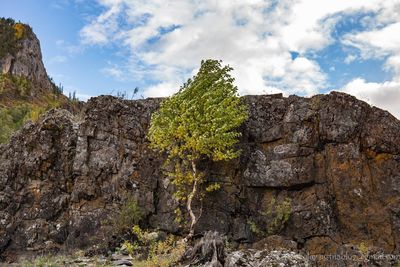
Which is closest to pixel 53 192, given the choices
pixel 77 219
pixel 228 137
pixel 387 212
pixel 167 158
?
pixel 77 219

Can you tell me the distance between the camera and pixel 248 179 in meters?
27.4

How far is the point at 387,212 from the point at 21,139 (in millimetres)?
26400

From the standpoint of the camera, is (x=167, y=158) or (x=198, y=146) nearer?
(x=198, y=146)

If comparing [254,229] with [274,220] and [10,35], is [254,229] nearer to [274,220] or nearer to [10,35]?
[274,220]

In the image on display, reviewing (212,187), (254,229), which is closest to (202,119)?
(212,187)

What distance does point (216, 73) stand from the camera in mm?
28188

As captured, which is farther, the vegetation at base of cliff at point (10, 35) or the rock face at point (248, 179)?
the vegetation at base of cliff at point (10, 35)

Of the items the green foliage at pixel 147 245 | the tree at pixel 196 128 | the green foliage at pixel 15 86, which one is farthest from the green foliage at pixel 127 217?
the green foliage at pixel 15 86

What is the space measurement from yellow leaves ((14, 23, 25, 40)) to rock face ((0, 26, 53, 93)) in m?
1.92

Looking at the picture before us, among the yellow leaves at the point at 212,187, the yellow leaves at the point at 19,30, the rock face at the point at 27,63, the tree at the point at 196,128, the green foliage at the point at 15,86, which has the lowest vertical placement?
the yellow leaves at the point at 212,187

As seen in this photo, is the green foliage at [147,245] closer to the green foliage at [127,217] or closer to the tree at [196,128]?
the green foliage at [127,217]

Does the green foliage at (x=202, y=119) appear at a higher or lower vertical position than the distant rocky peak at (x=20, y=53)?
lower

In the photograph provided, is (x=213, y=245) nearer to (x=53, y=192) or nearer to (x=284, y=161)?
(x=284, y=161)

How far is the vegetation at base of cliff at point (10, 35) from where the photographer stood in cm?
17809
